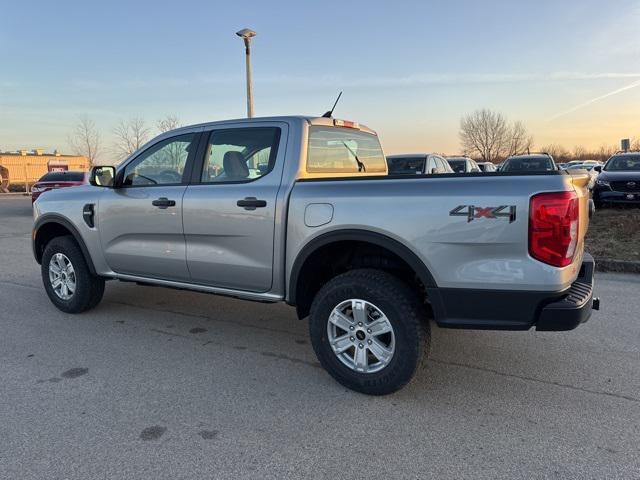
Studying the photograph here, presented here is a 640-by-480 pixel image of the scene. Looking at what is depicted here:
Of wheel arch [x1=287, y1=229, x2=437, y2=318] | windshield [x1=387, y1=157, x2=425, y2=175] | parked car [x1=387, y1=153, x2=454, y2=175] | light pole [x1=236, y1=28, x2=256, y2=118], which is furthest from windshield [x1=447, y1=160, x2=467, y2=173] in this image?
wheel arch [x1=287, y1=229, x2=437, y2=318]

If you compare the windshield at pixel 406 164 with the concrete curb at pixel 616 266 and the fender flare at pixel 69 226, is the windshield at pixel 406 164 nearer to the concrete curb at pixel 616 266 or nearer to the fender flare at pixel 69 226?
the concrete curb at pixel 616 266

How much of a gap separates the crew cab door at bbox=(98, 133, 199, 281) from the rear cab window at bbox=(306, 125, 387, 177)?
1.11m

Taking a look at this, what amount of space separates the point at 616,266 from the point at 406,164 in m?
5.66

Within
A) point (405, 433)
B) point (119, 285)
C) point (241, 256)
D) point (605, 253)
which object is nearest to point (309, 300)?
point (241, 256)

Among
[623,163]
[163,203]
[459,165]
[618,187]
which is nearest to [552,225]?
[163,203]

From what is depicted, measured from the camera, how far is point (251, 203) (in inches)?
150

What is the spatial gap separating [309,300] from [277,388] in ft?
2.35

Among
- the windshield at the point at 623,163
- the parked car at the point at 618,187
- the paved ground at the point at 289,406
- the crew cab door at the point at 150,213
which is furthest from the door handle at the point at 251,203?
the windshield at the point at 623,163

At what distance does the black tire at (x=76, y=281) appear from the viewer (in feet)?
17.0

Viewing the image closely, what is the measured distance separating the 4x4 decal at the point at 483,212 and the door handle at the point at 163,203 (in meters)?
2.44

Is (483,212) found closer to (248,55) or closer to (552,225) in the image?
(552,225)

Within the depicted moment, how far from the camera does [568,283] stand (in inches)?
117

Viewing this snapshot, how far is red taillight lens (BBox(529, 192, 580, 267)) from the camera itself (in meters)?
2.79

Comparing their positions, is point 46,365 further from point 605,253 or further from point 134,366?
point 605,253
